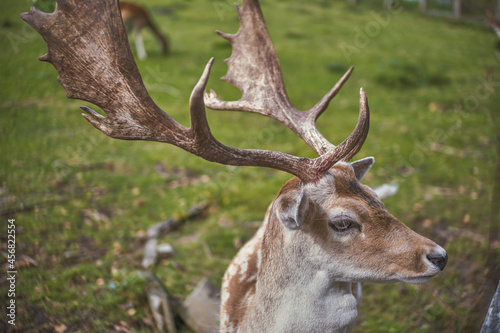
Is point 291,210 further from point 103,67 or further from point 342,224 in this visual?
point 103,67

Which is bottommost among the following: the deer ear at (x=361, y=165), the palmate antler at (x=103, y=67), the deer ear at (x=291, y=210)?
the deer ear at (x=361, y=165)

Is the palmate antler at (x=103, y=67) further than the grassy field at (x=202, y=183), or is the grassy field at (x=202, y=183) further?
the grassy field at (x=202, y=183)

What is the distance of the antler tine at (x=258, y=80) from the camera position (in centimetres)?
304

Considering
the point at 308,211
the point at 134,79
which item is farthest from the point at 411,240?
the point at 134,79

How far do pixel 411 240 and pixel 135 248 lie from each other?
10.6 ft

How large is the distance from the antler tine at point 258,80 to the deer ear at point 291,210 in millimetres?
809

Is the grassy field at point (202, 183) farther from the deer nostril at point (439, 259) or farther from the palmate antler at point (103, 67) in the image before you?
the palmate antler at point (103, 67)

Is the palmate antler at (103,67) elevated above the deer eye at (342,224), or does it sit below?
above

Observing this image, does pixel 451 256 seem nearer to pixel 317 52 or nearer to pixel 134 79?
pixel 134 79

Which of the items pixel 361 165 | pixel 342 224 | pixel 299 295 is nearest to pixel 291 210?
pixel 342 224

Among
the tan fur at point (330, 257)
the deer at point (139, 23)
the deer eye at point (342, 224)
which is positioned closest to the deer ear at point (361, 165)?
the tan fur at point (330, 257)

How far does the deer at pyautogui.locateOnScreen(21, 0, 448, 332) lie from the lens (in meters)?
2.18

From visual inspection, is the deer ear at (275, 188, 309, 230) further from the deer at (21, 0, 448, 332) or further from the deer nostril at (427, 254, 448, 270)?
the deer nostril at (427, 254, 448, 270)

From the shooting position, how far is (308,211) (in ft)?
Result: 7.29
